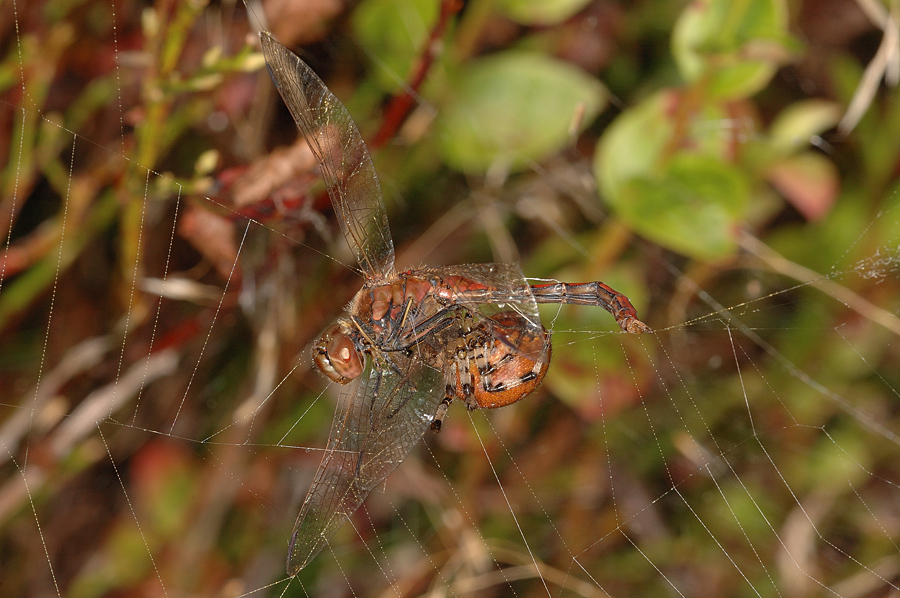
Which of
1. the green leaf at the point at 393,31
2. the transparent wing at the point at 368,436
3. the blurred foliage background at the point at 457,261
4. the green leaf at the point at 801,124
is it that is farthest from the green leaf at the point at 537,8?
the transparent wing at the point at 368,436

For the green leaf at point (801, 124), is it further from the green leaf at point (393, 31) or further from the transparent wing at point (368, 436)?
the transparent wing at point (368, 436)

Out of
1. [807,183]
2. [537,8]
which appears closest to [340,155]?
[537,8]

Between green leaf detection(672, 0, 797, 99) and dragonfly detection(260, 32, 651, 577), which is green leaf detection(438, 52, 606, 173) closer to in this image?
green leaf detection(672, 0, 797, 99)

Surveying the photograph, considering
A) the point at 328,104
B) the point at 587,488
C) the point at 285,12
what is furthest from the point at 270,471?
the point at 285,12

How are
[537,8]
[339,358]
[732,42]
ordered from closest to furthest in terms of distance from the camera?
[339,358], [732,42], [537,8]

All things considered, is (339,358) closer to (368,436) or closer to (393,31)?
(368,436)

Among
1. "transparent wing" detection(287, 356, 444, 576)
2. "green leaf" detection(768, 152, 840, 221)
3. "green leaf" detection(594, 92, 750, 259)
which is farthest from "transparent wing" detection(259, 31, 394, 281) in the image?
"green leaf" detection(768, 152, 840, 221)
